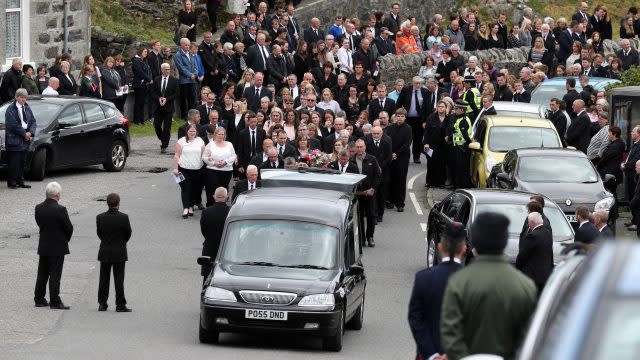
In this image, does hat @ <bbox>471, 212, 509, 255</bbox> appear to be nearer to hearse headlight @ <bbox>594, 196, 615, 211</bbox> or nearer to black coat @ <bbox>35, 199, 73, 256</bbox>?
black coat @ <bbox>35, 199, 73, 256</bbox>

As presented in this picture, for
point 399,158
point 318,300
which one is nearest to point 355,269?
point 318,300

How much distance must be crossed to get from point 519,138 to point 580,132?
1.61m

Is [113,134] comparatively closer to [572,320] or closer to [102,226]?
[102,226]

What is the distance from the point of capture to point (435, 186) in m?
30.2

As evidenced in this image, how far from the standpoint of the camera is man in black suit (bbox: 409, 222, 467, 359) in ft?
33.4

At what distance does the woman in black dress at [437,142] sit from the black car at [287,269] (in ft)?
37.1

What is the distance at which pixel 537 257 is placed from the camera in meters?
16.2

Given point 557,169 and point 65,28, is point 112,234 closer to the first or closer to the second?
point 557,169

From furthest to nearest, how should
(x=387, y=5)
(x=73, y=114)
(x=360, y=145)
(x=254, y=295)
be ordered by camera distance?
(x=387, y=5), (x=73, y=114), (x=360, y=145), (x=254, y=295)

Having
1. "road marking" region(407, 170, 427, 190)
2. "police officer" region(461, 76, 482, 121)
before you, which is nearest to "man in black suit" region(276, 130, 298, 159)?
"road marking" region(407, 170, 427, 190)

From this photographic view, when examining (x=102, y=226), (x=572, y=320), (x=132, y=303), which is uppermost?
(x=572, y=320)

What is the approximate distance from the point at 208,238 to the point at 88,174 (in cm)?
1224

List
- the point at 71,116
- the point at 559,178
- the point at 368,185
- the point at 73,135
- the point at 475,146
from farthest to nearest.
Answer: the point at 71,116 < the point at 73,135 < the point at 475,146 < the point at 559,178 < the point at 368,185

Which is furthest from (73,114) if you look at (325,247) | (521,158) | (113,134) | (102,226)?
(325,247)
